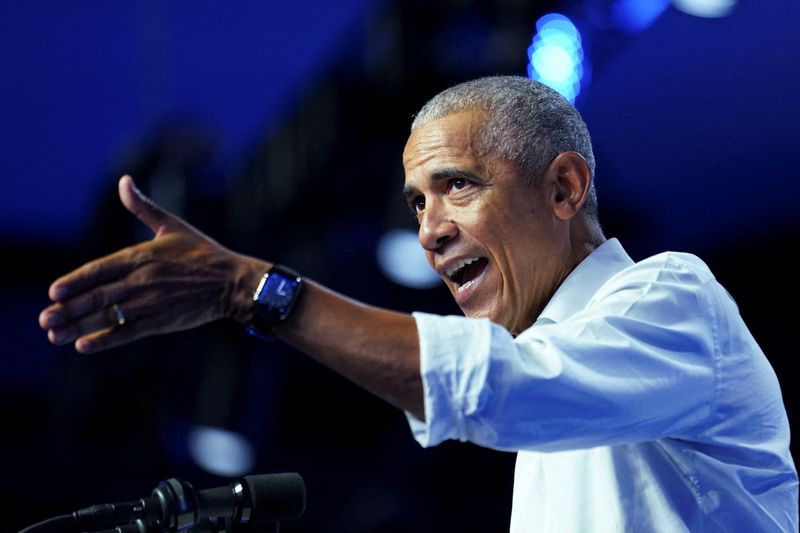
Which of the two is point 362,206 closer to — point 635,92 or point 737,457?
point 635,92

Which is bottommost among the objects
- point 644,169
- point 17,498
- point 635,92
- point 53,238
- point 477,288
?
point 17,498

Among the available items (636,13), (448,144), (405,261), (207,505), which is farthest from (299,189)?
(207,505)

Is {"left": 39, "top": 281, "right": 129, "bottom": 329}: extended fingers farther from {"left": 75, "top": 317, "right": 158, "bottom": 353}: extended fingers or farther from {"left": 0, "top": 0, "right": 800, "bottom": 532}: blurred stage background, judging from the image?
{"left": 0, "top": 0, "right": 800, "bottom": 532}: blurred stage background

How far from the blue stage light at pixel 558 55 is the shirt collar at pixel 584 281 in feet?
5.75

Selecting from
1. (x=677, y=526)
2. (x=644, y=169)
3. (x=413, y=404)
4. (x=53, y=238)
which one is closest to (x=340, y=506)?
(x=53, y=238)

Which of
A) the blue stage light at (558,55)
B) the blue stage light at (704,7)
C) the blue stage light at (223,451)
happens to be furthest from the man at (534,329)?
the blue stage light at (223,451)

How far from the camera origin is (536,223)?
5.81 feet

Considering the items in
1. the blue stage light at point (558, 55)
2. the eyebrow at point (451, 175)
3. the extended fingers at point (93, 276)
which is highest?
the blue stage light at point (558, 55)

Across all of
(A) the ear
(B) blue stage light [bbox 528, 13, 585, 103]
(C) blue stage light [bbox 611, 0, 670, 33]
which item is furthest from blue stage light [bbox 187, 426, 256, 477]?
(A) the ear

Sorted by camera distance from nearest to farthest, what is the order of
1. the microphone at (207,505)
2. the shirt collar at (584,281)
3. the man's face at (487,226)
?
1. the microphone at (207,505)
2. the shirt collar at (584,281)
3. the man's face at (487,226)

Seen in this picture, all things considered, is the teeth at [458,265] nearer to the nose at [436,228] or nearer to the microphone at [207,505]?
the nose at [436,228]

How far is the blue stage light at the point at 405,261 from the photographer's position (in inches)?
150

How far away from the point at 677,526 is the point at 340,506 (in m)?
3.10

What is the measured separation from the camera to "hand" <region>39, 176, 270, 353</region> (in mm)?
1046
